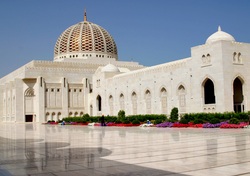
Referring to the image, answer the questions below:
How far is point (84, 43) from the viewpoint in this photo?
51.8 m

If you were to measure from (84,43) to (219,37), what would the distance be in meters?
29.6

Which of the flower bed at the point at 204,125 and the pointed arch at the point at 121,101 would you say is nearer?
the flower bed at the point at 204,125

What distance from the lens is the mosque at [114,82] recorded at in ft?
80.6

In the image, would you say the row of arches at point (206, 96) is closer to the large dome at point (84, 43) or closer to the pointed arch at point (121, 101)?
the pointed arch at point (121, 101)

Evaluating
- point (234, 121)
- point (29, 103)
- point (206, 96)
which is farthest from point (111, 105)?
point (234, 121)

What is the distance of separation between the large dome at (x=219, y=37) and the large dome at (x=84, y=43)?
2692 cm

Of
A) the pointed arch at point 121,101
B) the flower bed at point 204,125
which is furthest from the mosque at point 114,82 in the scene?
the flower bed at point 204,125

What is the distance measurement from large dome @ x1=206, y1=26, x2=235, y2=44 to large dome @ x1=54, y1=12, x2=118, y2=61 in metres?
26.9

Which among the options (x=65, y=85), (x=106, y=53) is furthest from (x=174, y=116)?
(x=106, y=53)

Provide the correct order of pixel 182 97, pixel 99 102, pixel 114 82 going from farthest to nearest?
pixel 99 102
pixel 114 82
pixel 182 97

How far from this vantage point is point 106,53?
174 feet

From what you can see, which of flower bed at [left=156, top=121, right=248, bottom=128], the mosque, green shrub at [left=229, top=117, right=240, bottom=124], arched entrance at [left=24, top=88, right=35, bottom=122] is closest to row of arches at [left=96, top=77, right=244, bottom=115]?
the mosque

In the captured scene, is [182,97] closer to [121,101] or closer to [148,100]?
[148,100]

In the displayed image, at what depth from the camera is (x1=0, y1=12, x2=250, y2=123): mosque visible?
24.6 metres
